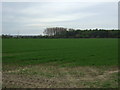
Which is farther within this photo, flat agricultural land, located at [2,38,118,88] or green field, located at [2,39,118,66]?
green field, located at [2,39,118,66]

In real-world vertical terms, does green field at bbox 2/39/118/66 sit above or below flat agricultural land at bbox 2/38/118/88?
below

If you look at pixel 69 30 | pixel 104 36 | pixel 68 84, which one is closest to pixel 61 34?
pixel 69 30

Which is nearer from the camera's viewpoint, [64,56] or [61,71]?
[61,71]

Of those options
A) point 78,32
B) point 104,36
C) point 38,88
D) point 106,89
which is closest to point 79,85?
point 106,89

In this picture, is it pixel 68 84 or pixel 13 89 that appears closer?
pixel 13 89

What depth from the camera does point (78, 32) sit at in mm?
134625

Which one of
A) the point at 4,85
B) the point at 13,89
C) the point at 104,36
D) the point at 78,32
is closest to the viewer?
the point at 13,89

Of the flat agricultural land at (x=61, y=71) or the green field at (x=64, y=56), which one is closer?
the flat agricultural land at (x=61, y=71)

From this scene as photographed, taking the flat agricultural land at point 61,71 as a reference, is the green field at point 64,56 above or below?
below

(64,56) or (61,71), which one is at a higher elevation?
(61,71)

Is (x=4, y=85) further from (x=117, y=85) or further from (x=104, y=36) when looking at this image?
(x=104, y=36)

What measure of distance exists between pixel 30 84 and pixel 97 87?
274 cm

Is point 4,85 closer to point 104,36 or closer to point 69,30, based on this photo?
point 104,36

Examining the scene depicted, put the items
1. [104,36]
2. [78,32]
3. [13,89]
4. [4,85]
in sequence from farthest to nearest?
[78,32] → [104,36] → [4,85] → [13,89]
